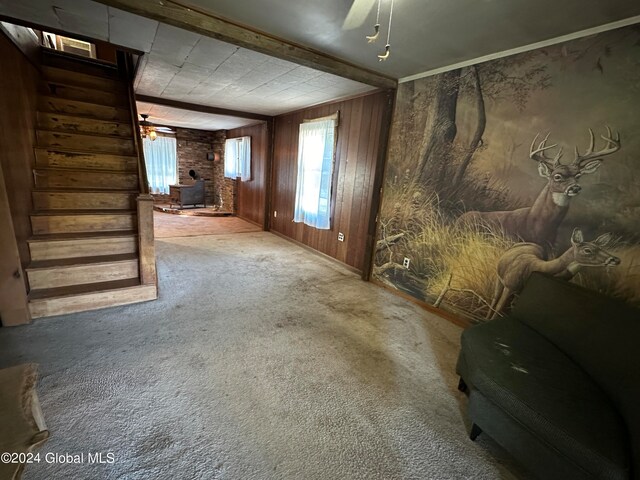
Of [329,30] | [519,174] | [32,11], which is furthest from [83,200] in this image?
[519,174]

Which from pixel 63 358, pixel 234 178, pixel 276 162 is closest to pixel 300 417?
pixel 63 358

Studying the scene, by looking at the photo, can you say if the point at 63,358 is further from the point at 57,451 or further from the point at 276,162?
the point at 276,162

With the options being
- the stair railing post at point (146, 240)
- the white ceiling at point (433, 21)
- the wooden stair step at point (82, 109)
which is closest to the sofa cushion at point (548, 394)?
the white ceiling at point (433, 21)

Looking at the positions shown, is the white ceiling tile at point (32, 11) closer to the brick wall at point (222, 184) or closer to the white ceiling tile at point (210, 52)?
the white ceiling tile at point (210, 52)

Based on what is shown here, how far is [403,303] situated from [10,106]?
3.93 metres

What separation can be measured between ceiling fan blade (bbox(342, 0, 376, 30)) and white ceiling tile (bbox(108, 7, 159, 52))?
148 centimetres

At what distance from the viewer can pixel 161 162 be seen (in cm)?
834

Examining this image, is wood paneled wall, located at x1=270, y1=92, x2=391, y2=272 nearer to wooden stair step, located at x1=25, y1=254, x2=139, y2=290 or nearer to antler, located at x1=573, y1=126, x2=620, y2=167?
antler, located at x1=573, y1=126, x2=620, y2=167

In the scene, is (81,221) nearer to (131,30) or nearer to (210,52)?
(131,30)

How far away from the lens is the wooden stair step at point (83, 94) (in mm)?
3265

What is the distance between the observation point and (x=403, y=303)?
307cm

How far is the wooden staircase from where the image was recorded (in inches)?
96.0

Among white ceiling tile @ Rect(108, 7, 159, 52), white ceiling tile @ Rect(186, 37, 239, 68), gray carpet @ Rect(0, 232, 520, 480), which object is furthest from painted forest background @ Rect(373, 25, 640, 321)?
white ceiling tile @ Rect(108, 7, 159, 52)

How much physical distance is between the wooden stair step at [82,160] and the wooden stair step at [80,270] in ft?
3.63
